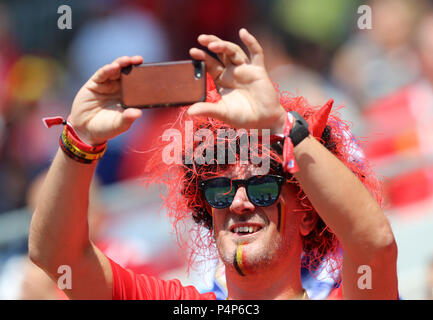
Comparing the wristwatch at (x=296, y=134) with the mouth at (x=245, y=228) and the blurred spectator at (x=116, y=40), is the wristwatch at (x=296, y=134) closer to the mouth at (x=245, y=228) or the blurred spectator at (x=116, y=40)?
the mouth at (x=245, y=228)

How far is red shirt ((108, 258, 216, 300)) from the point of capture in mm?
2211

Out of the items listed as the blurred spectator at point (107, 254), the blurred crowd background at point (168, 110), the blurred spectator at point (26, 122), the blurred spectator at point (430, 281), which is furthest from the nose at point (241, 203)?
the blurred spectator at point (26, 122)

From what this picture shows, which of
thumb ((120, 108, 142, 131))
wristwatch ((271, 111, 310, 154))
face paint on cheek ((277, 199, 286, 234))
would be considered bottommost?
face paint on cheek ((277, 199, 286, 234))

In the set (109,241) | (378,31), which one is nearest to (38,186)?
(109,241)

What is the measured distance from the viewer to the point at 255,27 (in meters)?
5.88

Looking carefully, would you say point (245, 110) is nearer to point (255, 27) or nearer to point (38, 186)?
point (38, 186)

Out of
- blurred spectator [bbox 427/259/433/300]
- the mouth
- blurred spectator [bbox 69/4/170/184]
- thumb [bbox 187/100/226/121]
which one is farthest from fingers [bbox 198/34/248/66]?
blurred spectator [bbox 69/4/170/184]

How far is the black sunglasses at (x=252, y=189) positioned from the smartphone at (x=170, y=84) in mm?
543

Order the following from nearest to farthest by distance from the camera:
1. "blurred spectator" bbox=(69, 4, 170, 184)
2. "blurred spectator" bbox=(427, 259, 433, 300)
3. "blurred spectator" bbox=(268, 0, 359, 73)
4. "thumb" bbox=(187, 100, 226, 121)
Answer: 1. "thumb" bbox=(187, 100, 226, 121)
2. "blurred spectator" bbox=(427, 259, 433, 300)
3. "blurred spectator" bbox=(268, 0, 359, 73)
4. "blurred spectator" bbox=(69, 4, 170, 184)

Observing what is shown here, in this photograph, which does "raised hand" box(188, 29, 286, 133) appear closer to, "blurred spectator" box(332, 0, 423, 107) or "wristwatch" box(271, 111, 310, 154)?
"wristwatch" box(271, 111, 310, 154)

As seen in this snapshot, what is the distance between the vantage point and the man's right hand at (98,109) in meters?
1.80

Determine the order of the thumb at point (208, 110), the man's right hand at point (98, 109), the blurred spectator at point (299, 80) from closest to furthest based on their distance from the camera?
the thumb at point (208, 110) → the man's right hand at point (98, 109) → the blurred spectator at point (299, 80)
